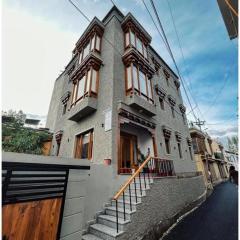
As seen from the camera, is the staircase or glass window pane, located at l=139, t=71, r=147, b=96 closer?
the staircase

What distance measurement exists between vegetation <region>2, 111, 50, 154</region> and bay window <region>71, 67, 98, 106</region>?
4.08m

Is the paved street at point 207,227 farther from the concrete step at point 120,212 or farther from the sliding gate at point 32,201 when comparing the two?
the sliding gate at point 32,201

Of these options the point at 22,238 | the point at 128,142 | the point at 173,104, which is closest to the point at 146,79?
the point at 128,142

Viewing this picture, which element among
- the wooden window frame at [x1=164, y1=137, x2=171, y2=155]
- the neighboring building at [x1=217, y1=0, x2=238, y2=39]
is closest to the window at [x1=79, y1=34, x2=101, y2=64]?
the neighboring building at [x1=217, y1=0, x2=238, y2=39]

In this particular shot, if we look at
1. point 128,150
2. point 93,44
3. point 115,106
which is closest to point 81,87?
point 93,44

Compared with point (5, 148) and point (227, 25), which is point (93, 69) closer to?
point (227, 25)

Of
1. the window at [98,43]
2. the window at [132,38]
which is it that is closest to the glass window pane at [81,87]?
the window at [98,43]

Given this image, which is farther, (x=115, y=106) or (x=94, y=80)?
(x=94, y=80)

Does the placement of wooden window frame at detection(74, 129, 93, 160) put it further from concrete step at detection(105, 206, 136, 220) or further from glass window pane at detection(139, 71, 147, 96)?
glass window pane at detection(139, 71, 147, 96)

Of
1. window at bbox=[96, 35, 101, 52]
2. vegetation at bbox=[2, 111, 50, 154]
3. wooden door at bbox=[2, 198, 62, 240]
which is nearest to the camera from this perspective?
wooden door at bbox=[2, 198, 62, 240]

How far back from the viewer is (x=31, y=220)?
2684 millimetres

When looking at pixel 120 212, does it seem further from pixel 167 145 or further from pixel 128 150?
pixel 167 145

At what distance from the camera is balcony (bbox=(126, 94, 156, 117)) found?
808cm

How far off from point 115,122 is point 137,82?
130 inches
